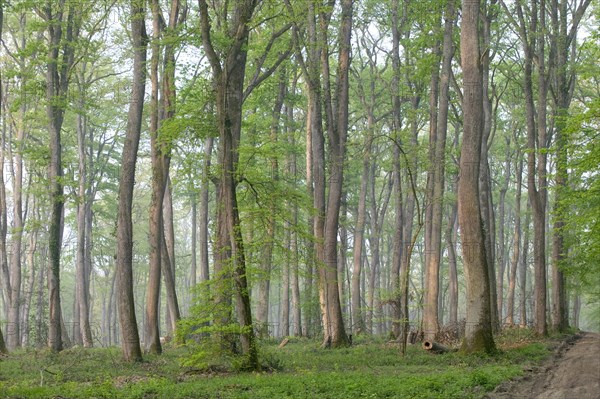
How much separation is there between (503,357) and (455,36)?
515 inches

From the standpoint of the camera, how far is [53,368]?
16.1 meters

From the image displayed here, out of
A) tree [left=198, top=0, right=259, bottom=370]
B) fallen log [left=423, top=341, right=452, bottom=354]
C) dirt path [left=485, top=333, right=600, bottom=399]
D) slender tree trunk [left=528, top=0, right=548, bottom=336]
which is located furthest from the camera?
slender tree trunk [left=528, top=0, right=548, bottom=336]

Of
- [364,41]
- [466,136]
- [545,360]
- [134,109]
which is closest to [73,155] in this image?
[364,41]

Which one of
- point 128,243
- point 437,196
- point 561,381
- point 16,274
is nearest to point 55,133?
point 128,243

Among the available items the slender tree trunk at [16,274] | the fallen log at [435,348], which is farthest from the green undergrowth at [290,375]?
the slender tree trunk at [16,274]

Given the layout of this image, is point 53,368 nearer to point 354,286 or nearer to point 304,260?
point 304,260

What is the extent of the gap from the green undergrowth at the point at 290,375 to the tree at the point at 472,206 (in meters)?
0.73

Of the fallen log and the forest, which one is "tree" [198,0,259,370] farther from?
the fallen log

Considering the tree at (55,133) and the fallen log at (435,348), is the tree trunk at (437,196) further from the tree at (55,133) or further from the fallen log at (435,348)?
the tree at (55,133)

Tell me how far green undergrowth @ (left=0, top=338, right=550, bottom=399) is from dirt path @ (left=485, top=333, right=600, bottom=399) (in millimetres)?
307

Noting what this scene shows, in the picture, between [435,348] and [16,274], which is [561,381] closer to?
[435,348]

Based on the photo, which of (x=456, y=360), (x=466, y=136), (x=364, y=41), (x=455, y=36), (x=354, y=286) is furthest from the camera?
(x=364, y=41)

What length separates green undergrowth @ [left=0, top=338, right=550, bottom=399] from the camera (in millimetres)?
10773

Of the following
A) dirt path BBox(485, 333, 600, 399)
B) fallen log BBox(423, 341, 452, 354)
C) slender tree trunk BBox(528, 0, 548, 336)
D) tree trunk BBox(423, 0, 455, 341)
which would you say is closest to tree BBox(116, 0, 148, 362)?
fallen log BBox(423, 341, 452, 354)
